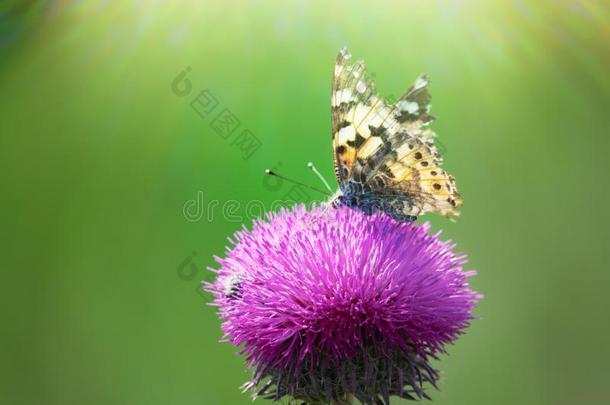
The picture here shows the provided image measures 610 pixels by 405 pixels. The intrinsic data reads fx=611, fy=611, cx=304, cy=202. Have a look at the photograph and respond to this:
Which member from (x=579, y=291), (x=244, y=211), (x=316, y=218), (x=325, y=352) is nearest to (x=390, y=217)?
(x=316, y=218)

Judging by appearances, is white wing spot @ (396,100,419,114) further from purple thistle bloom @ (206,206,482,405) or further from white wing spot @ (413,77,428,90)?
purple thistle bloom @ (206,206,482,405)

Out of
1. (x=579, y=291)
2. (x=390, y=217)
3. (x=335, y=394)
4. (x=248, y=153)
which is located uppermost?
(x=248, y=153)

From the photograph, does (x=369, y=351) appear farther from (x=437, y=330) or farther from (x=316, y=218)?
(x=316, y=218)

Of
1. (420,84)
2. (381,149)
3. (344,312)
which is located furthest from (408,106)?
(344,312)

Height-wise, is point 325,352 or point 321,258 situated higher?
point 321,258

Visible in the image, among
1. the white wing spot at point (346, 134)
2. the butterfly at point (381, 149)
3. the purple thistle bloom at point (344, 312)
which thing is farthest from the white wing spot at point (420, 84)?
the purple thistle bloom at point (344, 312)

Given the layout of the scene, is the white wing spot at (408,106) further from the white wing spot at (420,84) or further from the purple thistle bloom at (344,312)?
the purple thistle bloom at (344,312)
